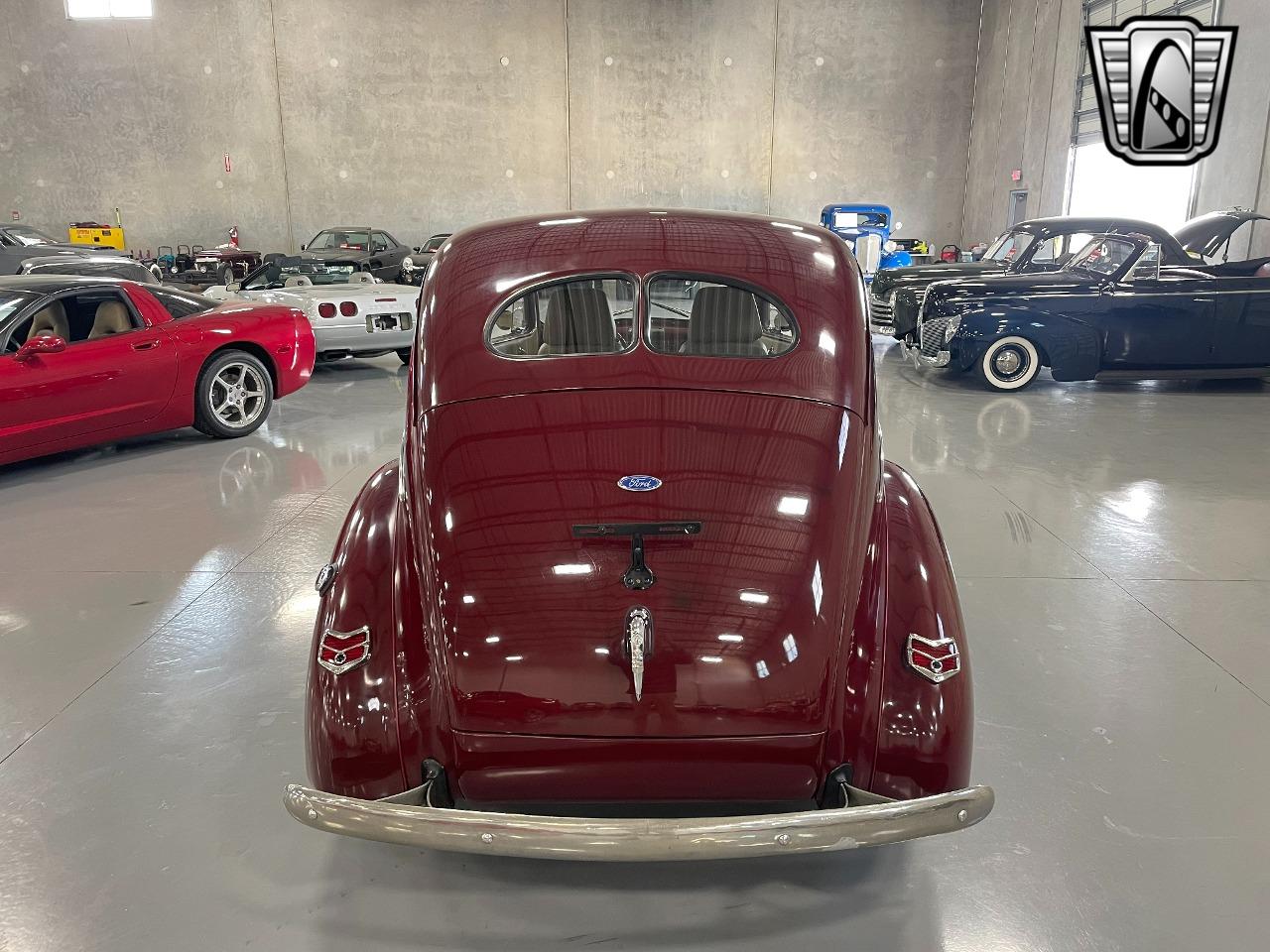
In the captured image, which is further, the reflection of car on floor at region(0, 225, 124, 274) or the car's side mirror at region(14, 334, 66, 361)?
the reflection of car on floor at region(0, 225, 124, 274)

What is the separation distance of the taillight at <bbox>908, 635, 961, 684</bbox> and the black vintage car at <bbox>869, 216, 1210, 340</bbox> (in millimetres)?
6887

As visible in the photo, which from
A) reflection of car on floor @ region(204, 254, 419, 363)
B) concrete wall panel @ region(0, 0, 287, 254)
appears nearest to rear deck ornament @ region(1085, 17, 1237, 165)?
reflection of car on floor @ region(204, 254, 419, 363)

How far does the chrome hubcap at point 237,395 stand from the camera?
6.84 metres

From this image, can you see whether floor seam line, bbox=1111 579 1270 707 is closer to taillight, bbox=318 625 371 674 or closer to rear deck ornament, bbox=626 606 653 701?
rear deck ornament, bbox=626 606 653 701

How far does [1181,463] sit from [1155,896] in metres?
5.01

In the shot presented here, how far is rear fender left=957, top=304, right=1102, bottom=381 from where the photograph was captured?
8812mm

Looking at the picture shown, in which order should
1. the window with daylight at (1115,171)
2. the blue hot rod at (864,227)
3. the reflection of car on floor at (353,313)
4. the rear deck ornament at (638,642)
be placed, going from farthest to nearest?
the blue hot rod at (864,227), the window with daylight at (1115,171), the reflection of car on floor at (353,313), the rear deck ornament at (638,642)

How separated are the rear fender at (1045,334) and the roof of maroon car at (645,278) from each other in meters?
6.49

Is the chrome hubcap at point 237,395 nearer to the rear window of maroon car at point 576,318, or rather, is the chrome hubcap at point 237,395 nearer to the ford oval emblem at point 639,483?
the rear window of maroon car at point 576,318

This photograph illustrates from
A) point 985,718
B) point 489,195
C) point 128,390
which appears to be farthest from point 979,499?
point 489,195

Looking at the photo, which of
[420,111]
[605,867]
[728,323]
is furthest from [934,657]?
[420,111]

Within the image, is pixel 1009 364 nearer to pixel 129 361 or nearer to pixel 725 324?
pixel 725 324

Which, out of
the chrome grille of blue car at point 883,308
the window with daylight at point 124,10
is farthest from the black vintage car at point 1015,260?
the window with daylight at point 124,10

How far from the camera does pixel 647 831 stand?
1818mm
